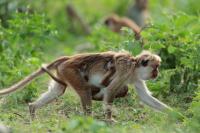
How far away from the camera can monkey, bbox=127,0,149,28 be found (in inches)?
885

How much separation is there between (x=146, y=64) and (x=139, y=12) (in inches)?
472

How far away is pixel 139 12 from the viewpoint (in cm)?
2278

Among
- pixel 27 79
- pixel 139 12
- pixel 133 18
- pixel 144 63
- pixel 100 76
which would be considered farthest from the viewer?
pixel 133 18

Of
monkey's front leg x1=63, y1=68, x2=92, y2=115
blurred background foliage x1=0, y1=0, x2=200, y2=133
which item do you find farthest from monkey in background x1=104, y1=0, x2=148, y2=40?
monkey's front leg x1=63, y1=68, x2=92, y2=115

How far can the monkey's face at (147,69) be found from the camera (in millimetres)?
10867

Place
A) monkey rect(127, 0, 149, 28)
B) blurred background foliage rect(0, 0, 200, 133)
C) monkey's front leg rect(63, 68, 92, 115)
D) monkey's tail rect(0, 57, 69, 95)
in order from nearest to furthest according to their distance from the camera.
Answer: blurred background foliage rect(0, 0, 200, 133) < monkey's tail rect(0, 57, 69, 95) < monkey's front leg rect(63, 68, 92, 115) < monkey rect(127, 0, 149, 28)

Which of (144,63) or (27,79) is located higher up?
(144,63)

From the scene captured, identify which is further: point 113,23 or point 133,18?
point 133,18

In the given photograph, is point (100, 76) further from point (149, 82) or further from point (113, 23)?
point (113, 23)

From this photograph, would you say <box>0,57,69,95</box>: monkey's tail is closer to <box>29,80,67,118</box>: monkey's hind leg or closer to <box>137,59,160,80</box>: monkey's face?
<box>29,80,67,118</box>: monkey's hind leg

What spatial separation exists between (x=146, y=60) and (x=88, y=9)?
1270 cm

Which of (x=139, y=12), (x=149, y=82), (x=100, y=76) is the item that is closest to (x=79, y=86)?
(x=100, y=76)

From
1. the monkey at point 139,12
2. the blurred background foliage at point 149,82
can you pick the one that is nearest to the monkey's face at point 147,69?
the blurred background foliage at point 149,82

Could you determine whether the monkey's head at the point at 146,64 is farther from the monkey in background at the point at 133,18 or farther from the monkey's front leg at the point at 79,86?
the monkey in background at the point at 133,18
